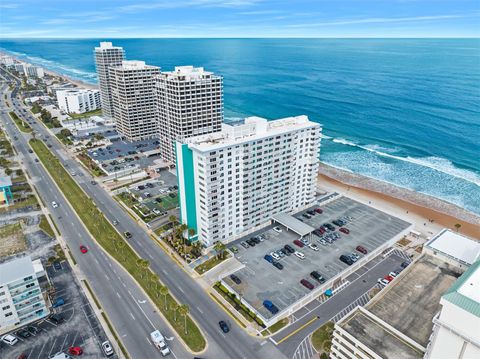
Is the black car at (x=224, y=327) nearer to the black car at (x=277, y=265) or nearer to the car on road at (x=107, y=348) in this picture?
the car on road at (x=107, y=348)

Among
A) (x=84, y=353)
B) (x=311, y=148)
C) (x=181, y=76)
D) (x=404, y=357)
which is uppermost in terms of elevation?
(x=181, y=76)

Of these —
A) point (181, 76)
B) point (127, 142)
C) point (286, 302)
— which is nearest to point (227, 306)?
point (286, 302)

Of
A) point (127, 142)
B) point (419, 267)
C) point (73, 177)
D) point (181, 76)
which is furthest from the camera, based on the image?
point (127, 142)

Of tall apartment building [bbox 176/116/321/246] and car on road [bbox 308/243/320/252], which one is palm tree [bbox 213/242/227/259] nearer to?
tall apartment building [bbox 176/116/321/246]

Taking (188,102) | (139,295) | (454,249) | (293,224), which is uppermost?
(188,102)

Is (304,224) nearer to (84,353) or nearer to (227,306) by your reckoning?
(227,306)

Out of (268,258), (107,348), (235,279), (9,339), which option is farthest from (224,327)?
(9,339)

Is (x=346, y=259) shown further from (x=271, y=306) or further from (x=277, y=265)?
(x=271, y=306)
